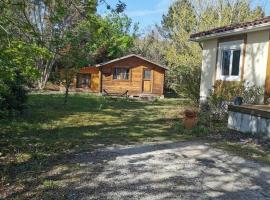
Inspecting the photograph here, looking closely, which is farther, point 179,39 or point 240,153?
point 179,39

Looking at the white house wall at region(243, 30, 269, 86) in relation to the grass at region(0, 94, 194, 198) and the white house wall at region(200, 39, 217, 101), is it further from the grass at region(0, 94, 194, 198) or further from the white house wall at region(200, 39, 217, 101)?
the grass at region(0, 94, 194, 198)

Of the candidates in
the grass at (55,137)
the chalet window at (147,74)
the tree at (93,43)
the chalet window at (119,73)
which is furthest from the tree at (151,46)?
the grass at (55,137)

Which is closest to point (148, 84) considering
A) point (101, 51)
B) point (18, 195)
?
point (101, 51)

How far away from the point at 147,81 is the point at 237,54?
17723 mm

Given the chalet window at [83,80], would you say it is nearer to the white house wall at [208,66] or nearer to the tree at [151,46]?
the tree at [151,46]

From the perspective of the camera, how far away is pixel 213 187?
6004 mm

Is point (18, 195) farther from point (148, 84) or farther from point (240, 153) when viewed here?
point (148, 84)

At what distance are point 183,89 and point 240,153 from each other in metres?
10.9

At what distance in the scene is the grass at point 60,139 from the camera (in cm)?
636

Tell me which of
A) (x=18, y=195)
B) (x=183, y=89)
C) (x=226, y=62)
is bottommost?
(x=18, y=195)

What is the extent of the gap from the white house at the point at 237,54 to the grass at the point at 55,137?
297 cm

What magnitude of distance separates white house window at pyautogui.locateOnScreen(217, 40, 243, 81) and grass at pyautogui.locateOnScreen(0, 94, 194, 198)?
2.79m

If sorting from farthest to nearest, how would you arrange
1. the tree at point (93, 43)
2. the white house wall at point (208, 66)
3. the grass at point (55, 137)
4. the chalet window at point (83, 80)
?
1. the chalet window at point (83, 80)
2. the white house wall at point (208, 66)
3. the tree at point (93, 43)
4. the grass at point (55, 137)

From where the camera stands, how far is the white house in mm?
13750
